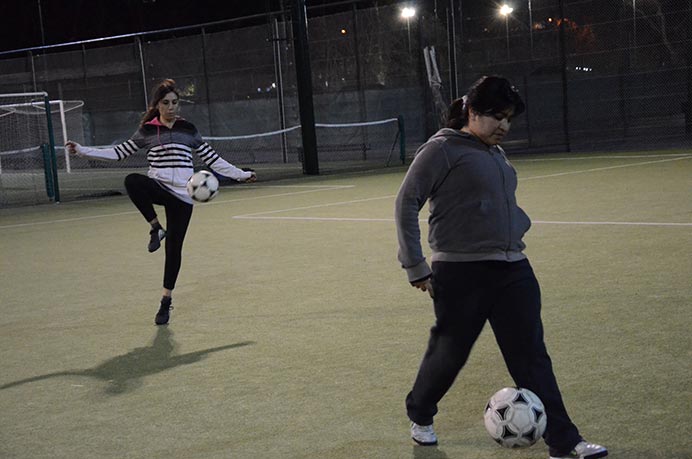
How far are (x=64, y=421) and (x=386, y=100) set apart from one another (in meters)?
25.2

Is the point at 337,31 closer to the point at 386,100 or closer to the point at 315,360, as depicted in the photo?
the point at 386,100

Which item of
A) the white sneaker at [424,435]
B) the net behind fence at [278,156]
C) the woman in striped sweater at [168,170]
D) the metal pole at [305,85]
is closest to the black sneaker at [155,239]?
the woman in striped sweater at [168,170]

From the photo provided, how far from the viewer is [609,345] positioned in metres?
6.27

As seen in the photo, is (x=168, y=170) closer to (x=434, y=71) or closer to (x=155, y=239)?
(x=155, y=239)

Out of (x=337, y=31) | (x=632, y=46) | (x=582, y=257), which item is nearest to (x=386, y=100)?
(x=337, y=31)

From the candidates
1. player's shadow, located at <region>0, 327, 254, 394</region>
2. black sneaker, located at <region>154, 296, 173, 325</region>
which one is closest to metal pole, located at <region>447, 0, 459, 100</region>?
black sneaker, located at <region>154, 296, 173, 325</region>

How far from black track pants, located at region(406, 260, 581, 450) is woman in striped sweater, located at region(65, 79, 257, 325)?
3929mm

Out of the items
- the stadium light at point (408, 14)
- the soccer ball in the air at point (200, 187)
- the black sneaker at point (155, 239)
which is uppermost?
the stadium light at point (408, 14)

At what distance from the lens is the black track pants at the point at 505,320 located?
169 inches

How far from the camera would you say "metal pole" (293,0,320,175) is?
24375 millimetres

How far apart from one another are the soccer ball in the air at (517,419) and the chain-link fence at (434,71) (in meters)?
18.8

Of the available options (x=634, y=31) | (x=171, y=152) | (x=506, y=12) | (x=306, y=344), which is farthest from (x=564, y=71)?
(x=306, y=344)

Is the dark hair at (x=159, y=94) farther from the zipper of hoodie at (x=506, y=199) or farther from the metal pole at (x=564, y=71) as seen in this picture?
the metal pole at (x=564, y=71)

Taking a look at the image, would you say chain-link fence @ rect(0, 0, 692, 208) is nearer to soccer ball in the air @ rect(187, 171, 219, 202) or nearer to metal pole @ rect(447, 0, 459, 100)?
metal pole @ rect(447, 0, 459, 100)
